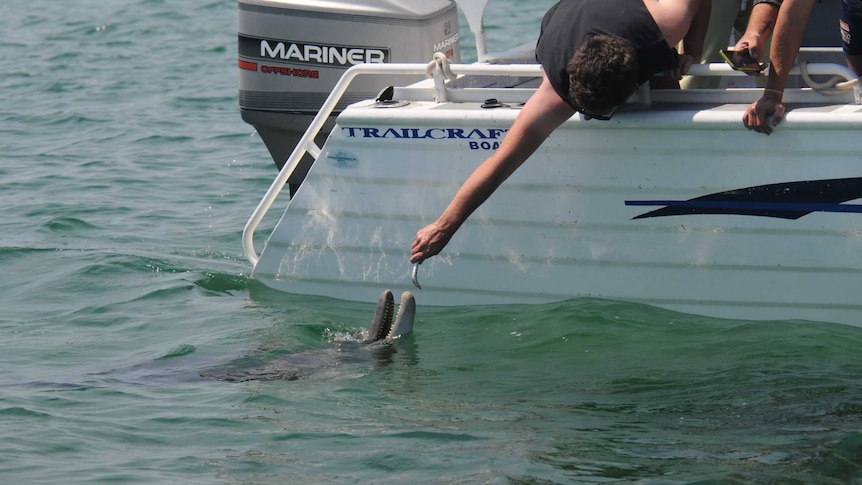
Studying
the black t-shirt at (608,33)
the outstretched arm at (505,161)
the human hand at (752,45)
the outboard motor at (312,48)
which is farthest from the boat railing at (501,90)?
the outboard motor at (312,48)

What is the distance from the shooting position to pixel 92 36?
16047 mm

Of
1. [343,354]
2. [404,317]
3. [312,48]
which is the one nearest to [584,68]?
[404,317]

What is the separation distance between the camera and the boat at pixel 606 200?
4.94 metres

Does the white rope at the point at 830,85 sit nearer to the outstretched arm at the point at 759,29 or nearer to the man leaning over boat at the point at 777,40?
the man leaning over boat at the point at 777,40

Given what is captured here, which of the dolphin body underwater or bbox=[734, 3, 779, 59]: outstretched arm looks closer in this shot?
bbox=[734, 3, 779, 59]: outstretched arm

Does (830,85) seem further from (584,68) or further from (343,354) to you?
(343,354)

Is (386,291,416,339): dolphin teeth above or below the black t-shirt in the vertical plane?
below

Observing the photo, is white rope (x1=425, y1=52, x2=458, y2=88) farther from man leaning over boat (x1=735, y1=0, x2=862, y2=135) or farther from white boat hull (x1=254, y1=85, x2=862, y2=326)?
man leaning over boat (x1=735, y1=0, x2=862, y2=135)

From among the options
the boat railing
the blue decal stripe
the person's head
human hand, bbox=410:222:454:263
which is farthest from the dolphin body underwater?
the person's head

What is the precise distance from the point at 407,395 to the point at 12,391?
68.9 inches

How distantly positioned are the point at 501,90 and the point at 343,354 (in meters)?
1.42

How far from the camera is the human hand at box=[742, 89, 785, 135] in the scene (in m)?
4.84

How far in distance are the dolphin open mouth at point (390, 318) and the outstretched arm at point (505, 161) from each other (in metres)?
0.42

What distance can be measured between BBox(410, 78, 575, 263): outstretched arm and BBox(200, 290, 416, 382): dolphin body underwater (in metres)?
0.44
